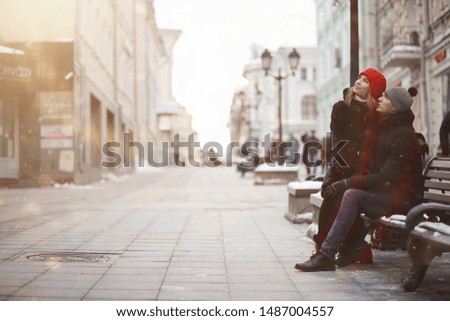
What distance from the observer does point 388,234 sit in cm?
633

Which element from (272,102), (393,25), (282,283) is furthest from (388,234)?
(272,102)

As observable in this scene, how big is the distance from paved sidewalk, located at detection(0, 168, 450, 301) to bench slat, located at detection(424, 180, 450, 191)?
2.20ft

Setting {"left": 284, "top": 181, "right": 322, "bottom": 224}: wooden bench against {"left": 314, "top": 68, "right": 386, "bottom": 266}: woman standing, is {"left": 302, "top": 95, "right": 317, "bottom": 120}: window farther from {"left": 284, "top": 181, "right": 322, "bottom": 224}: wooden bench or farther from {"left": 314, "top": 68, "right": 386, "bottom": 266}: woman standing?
{"left": 314, "top": 68, "right": 386, "bottom": 266}: woman standing

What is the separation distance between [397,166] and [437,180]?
76cm

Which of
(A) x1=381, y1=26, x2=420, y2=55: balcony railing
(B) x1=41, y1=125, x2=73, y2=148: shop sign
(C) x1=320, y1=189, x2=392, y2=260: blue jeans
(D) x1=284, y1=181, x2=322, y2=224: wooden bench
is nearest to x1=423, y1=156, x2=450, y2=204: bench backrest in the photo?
(C) x1=320, y1=189, x2=392, y2=260: blue jeans

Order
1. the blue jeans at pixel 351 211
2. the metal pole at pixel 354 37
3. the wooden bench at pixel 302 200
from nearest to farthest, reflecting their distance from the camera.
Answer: the blue jeans at pixel 351 211
the metal pole at pixel 354 37
the wooden bench at pixel 302 200

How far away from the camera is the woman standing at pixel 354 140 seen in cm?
509

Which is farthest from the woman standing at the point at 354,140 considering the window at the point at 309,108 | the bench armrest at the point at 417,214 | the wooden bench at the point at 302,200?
the window at the point at 309,108

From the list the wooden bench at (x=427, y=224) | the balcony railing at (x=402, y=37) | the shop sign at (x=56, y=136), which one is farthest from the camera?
the balcony railing at (x=402, y=37)

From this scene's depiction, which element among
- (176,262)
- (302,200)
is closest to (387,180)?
(176,262)

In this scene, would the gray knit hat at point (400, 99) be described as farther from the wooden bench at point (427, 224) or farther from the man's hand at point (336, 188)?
the man's hand at point (336, 188)

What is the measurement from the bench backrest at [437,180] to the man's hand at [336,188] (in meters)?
0.76
